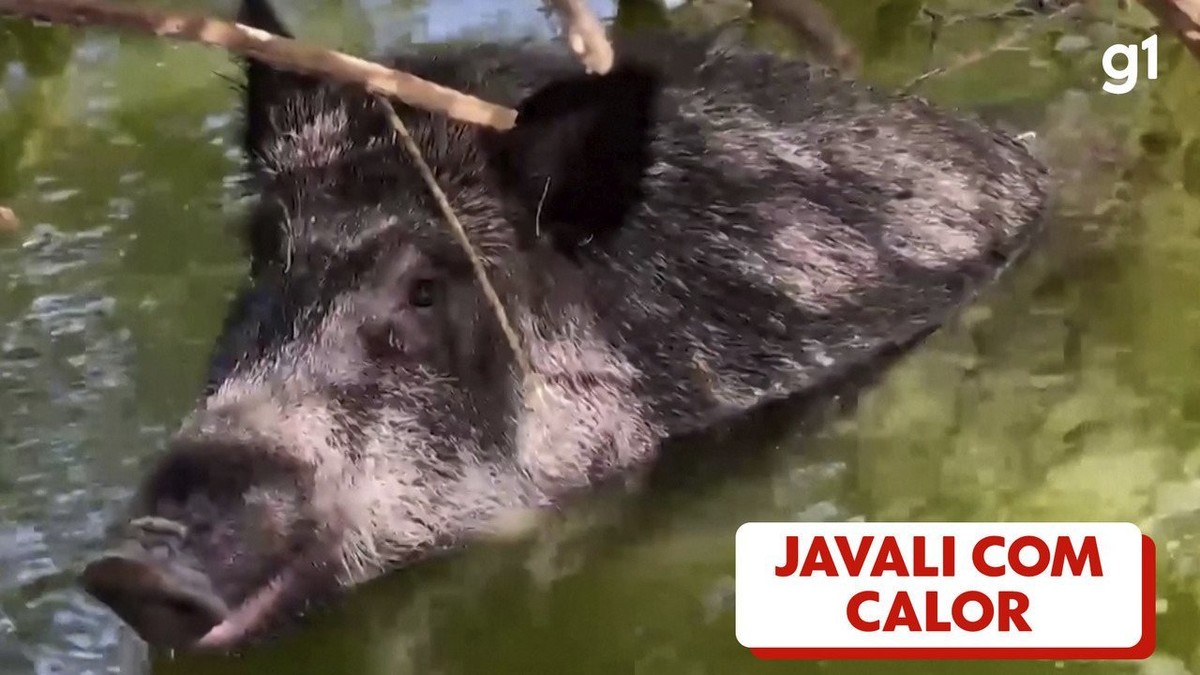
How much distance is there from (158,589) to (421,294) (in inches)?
11.1

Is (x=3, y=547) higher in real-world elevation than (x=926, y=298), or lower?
lower

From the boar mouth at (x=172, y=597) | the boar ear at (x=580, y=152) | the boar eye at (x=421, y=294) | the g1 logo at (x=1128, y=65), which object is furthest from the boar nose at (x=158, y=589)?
the g1 logo at (x=1128, y=65)

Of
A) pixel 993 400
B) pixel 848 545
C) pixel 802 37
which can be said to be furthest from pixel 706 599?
pixel 802 37

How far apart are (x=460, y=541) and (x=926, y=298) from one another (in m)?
0.42

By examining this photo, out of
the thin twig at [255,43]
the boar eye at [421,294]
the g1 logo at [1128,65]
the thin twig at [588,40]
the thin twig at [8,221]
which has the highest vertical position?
the g1 logo at [1128,65]

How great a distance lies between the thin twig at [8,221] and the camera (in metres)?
0.86

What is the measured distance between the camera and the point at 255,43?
29.0 inches

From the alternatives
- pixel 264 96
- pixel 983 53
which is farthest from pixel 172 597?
pixel 983 53

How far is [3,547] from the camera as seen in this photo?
890 millimetres

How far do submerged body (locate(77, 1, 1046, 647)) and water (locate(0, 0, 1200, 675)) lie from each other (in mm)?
34

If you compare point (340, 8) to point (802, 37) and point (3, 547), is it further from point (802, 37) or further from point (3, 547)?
point (3, 547)

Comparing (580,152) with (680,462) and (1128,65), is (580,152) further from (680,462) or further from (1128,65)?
(1128,65)

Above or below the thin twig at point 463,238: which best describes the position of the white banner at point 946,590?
below

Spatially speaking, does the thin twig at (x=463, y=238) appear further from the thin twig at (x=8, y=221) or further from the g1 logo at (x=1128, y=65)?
the g1 logo at (x=1128, y=65)
